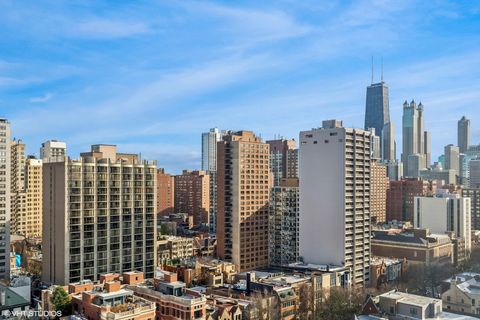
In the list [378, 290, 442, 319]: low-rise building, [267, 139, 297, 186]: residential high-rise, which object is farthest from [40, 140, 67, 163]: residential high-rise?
[378, 290, 442, 319]: low-rise building

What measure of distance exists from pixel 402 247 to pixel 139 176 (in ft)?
160

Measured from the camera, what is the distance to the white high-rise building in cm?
9806

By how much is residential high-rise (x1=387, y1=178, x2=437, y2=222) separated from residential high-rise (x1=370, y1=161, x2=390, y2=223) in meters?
4.29

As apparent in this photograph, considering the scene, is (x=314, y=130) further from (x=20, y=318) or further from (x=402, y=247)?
(x=20, y=318)

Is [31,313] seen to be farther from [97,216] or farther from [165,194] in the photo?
[165,194]

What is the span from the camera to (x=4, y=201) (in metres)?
67.9

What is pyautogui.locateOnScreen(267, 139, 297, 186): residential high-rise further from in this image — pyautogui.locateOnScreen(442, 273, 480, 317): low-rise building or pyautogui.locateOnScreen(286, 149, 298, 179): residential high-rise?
pyautogui.locateOnScreen(442, 273, 480, 317): low-rise building

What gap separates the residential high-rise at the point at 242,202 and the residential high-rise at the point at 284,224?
7.27 ft

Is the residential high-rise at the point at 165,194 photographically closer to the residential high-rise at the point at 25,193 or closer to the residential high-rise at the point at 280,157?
the residential high-rise at the point at 280,157

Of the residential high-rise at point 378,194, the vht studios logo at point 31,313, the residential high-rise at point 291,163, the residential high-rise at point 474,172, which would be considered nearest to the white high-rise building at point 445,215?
the residential high-rise at point 378,194

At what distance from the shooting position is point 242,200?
75188mm

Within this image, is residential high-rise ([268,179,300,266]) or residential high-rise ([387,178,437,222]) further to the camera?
residential high-rise ([387,178,437,222])

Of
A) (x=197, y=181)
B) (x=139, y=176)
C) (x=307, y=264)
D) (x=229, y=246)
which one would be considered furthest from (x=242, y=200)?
(x=197, y=181)

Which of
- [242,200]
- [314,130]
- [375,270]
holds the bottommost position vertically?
[375,270]
